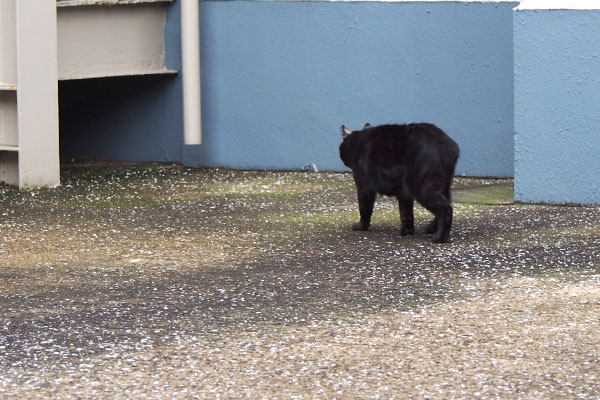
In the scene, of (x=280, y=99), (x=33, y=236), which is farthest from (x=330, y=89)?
(x=33, y=236)

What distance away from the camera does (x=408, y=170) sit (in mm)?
8047

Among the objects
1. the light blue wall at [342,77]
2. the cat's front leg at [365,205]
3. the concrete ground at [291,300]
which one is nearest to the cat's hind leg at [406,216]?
the concrete ground at [291,300]

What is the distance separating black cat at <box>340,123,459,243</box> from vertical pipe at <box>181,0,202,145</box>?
365 cm

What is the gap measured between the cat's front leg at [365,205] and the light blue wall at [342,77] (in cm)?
280

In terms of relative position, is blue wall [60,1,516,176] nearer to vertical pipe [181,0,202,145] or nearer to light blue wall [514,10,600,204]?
vertical pipe [181,0,202,145]

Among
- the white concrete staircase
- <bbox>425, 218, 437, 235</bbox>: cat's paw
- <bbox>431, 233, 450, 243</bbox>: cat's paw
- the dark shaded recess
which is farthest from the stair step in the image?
<bbox>431, 233, 450, 243</bbox>: cat's paw

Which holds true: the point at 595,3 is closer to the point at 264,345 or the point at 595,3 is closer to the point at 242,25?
the point at 242,25

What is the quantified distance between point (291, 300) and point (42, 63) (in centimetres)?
519

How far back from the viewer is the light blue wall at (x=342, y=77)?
10812mm

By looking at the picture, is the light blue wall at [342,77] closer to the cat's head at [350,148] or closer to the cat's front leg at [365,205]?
the cat's head at [350,148]

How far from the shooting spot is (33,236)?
847 centimetres

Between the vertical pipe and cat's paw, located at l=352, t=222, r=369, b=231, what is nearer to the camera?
cat's paw, located at l=352, t=222, r=369, b=231

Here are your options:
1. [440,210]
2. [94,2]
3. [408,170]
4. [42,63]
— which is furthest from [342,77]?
[440,210]

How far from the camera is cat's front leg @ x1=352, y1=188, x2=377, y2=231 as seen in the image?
27.4 ft
